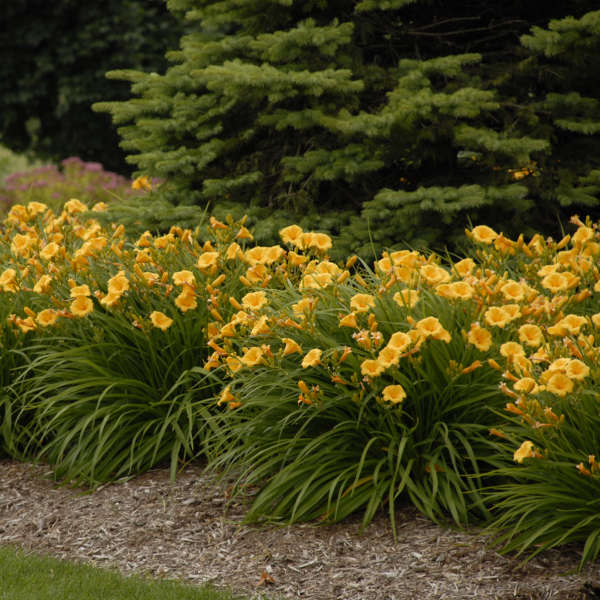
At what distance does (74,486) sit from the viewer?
4.11 meters

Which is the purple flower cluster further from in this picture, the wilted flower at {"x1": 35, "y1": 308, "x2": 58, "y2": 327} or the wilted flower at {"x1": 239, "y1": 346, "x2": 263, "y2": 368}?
the wilted flower at {"x1": 239, "y1": 346, "x2": 263, "y2": 368}

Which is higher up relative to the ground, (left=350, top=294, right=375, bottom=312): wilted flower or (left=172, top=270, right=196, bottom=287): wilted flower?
(left=172, top=270, right=196, bottom=287): wilted flower

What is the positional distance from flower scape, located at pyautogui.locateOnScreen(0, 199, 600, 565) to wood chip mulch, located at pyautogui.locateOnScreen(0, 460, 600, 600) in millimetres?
93

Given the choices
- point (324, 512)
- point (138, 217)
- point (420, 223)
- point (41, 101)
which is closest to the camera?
point (324, 512)

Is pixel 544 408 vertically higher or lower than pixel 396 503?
higher

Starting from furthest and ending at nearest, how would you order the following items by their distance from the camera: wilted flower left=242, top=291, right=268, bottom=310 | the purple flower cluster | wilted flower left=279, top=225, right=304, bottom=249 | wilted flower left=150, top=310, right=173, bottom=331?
1. the purple flower cluster
2. wilted flower left=279, top=225, right=304, bottom=249
3. wilted flower left=150, top=310, right=173, bottom=331
4. wilted flower left=242, top=291, right=268, bottom=310

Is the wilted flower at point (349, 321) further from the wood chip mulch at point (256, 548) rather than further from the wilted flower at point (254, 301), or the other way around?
the wood chip mulch at point (256, 548)

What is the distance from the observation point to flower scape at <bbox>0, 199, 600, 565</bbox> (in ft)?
10.3

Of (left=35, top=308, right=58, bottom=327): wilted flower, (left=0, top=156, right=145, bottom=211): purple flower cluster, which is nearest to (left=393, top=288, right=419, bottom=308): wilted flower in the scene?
(left=35, top=308, right=58, bottom=327): wilted flower

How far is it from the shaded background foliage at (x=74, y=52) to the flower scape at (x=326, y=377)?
32.9 feet

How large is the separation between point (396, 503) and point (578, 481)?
83 centimetres

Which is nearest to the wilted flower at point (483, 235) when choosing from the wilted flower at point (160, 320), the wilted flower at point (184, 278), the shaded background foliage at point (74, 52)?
the wilted flower at point (184, 278)

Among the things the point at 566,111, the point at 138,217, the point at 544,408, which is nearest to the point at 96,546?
the point at 544,408

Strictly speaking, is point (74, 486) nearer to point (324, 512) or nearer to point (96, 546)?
point (96, 546)
